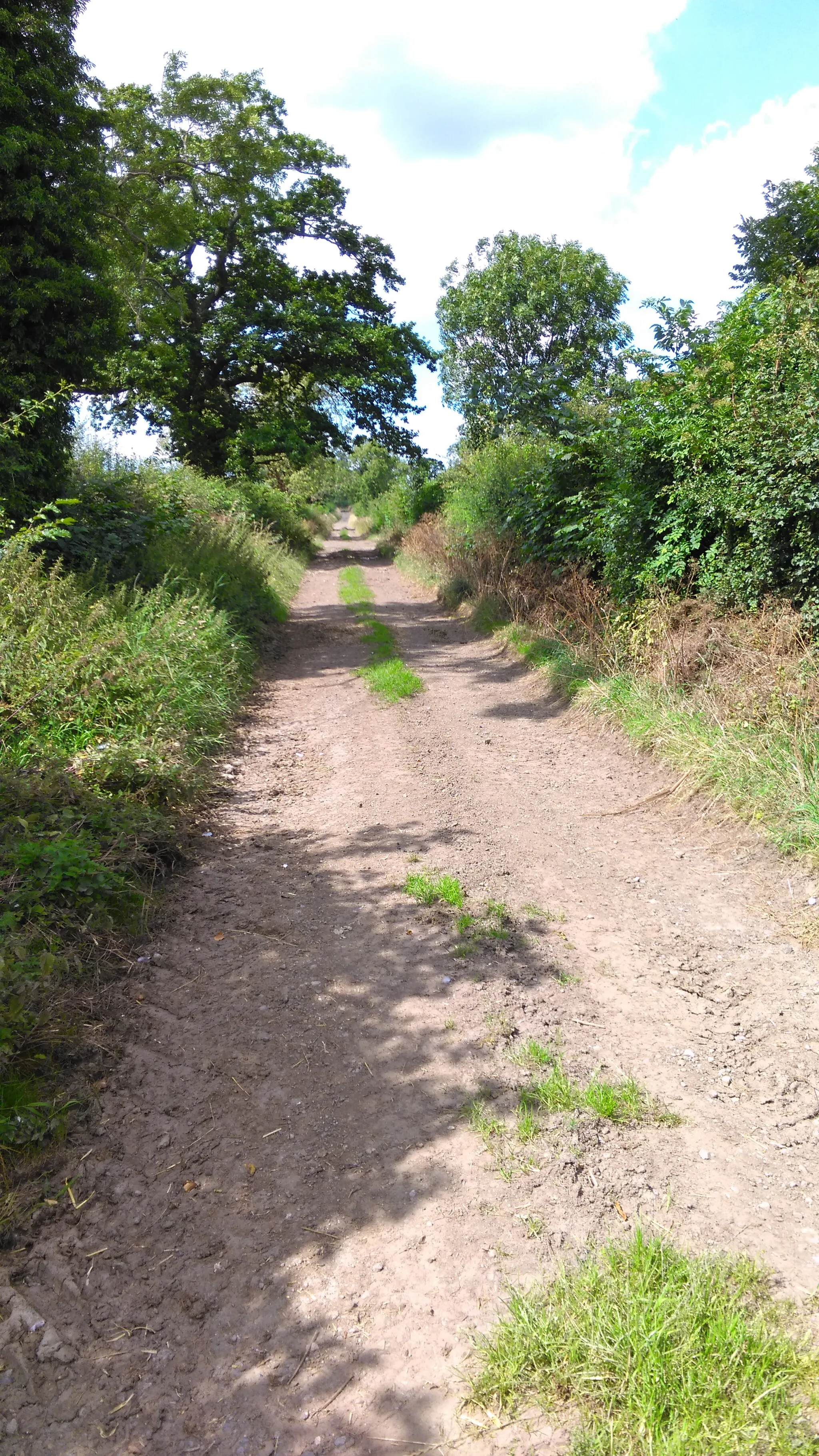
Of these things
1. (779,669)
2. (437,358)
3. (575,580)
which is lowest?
(779,669)

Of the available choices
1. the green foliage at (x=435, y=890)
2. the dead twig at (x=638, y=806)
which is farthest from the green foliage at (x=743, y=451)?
the green foliage at (x=435, y=890)

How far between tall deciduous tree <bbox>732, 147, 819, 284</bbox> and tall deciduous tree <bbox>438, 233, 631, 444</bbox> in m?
12.3

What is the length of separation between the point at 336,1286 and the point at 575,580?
8730 mm

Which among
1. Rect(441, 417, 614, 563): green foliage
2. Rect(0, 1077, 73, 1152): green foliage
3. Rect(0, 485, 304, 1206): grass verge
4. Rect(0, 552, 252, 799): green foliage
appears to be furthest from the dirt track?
Rect(441, 417, 614, 563): green foliage

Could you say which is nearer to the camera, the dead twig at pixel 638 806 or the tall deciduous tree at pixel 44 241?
the dead twig at pixel 638 806

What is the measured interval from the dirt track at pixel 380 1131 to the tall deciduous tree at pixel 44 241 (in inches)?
225

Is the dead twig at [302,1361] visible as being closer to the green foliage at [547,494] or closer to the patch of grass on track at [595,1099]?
the patch of grass on track at [595,1099]

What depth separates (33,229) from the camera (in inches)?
342

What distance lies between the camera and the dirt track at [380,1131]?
7.30 ft

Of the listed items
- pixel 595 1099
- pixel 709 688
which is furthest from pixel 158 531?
pixel 595 1099

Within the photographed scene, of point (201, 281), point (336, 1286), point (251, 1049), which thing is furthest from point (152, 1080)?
point (201, 281)

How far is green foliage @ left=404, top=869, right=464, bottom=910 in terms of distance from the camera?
15.5ft

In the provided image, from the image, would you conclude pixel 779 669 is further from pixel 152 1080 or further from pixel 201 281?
pixel 201 281

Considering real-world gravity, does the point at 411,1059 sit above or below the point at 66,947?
below
